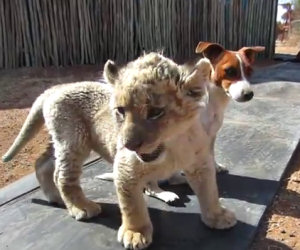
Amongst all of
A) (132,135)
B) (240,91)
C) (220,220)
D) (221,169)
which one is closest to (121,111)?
(132,135)

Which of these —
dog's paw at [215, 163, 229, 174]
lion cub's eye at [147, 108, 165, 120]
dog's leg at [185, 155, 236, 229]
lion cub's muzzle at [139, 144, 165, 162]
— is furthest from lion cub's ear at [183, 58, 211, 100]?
dog's paw at [215, 163, 229, 174]

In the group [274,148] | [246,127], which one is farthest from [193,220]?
[246,127]

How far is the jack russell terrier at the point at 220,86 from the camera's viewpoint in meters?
3.10

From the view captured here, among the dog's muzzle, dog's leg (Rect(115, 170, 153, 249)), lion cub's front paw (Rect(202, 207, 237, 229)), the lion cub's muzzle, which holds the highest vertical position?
the dog's muzzle

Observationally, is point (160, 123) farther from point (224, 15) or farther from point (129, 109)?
point (224, 15)

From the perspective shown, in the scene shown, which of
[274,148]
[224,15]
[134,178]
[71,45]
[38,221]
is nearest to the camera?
[134,178]

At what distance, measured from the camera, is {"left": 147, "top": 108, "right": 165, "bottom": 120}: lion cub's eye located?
6.96ft

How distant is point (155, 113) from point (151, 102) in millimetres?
58

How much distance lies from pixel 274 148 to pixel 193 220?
1442mm

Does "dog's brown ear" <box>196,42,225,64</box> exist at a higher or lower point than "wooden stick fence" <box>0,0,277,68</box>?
higher

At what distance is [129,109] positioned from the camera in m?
2.14

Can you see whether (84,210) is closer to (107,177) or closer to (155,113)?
(107,177)

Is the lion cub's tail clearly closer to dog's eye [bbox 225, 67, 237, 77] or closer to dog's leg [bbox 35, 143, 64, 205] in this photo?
dog's leg [bbox 35, 143, 64, 205]

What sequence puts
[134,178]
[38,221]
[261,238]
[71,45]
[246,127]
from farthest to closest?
1. [71,45]
2. [246,127]
3. [38,221]
4. [261,238]
5. [134,178]
